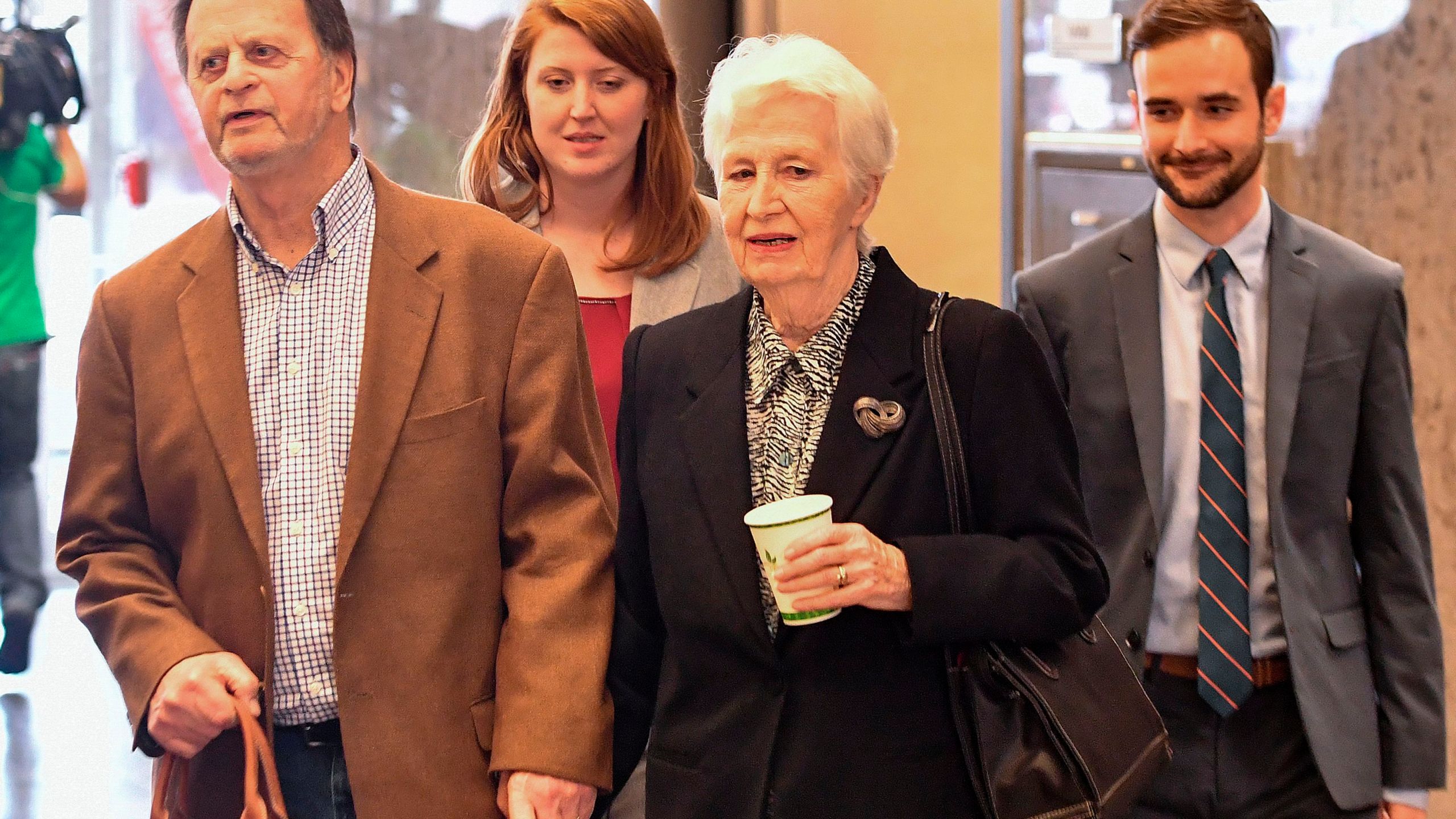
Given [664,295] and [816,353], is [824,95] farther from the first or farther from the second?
[664,295]

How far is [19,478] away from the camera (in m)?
5.91

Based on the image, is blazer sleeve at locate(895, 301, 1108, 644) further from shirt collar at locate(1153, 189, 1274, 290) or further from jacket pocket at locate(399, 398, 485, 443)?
shirt collar at locate(1153, 189, 1274, 290)

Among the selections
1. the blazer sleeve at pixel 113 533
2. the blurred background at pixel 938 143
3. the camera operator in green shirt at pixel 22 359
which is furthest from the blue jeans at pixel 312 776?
the camera operator in green shirt at pixel 22 359

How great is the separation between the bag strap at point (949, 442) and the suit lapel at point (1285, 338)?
84cm

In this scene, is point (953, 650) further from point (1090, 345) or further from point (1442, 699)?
point (1442, 699)

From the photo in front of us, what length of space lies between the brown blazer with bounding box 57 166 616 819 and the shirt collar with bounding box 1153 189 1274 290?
46.3 inches

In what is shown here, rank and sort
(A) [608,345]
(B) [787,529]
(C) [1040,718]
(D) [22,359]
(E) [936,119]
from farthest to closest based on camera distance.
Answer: (D) [22,359]
(E) [936,119]
(A) [608,345]
(C) [1040,718]
(B) [787,529]

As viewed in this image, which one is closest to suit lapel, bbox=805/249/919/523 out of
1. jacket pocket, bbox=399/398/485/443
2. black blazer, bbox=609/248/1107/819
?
black blazer, bbox=609/248/1107/819

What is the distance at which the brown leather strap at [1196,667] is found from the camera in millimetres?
2670

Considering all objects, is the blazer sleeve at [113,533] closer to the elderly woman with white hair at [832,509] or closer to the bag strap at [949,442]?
the elderly woman with white hair at [832,509]

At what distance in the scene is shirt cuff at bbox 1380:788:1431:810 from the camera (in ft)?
8.96

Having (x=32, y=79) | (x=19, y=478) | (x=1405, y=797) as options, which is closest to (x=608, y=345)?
(x=1405, y=797)

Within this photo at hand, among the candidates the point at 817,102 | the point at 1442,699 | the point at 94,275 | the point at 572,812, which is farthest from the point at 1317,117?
the point at 94,275

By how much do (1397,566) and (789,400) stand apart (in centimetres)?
122
